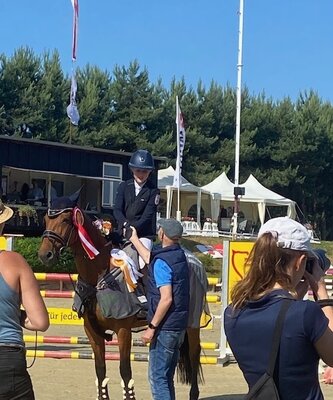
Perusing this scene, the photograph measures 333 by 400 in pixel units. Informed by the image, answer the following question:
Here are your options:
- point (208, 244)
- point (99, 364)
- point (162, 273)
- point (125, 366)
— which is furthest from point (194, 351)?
point (208, 244)

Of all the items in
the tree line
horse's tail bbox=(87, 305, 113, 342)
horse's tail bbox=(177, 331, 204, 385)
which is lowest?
horse's tail bbox=(177, 331, 204, 385)

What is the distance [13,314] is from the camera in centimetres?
426

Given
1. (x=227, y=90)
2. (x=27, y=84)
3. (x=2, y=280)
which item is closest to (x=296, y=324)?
(x=2, y=280)

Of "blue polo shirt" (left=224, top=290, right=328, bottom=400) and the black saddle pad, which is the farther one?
the black saddle pad

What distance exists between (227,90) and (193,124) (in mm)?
5701

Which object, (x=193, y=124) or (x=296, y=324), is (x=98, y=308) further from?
(x=193, y=124)

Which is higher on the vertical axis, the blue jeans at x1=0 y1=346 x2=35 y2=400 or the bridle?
the bridle

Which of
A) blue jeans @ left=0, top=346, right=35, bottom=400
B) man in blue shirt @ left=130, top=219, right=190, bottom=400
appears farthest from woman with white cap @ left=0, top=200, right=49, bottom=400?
man in blue shirt @ left=130, top=219, right=190, bottom=400

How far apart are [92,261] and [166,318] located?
2106mm

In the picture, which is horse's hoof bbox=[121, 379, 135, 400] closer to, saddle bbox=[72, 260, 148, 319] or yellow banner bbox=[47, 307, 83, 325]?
saddle bbox=[72, 260, 148, 319]

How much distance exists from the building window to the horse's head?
24.2m

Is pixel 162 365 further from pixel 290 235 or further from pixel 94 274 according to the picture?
pixel 290 235

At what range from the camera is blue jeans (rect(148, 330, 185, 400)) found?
603 centimetres

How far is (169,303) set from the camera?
19.9 ft
